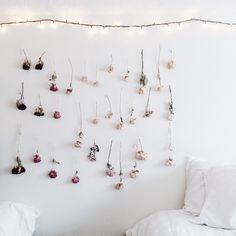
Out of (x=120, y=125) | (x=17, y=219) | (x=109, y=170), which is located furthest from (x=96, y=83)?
(x=17, y=219)

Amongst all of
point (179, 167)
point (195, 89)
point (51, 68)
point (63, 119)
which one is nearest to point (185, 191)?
point (179, 167)

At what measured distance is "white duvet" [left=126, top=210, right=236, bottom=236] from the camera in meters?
1.68

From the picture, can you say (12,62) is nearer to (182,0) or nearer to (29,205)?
(29,205)

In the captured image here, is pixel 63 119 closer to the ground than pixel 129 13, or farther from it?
closer to the ground

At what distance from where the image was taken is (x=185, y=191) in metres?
2.07

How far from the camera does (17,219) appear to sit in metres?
1.81

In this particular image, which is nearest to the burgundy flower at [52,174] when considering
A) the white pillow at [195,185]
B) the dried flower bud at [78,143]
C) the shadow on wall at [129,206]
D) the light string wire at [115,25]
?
the dried flower bud at [78,143]

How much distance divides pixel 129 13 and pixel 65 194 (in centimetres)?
123

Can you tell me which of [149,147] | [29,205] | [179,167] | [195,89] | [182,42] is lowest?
[29,205]

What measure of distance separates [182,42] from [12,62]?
1.09m

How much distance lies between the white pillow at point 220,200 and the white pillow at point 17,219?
0.98m

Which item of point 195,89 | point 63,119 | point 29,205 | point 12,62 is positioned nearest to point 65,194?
point 29,205

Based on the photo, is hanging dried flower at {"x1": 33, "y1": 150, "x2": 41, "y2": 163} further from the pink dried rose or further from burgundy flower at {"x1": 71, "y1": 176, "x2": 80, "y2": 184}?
the pink dried rose

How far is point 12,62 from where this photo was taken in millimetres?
2006
